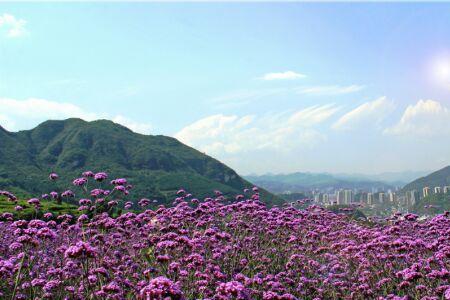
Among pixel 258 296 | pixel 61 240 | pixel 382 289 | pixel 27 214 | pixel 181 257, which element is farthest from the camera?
pixel 27 214

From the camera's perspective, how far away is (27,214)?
116ft

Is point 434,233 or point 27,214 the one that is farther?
point 27,214

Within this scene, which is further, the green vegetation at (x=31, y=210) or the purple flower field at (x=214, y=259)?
the green vegetation at (x=31, y=210)

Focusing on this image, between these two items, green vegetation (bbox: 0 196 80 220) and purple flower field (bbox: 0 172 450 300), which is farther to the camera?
green vegetation (bbox: 0 196 80 220)

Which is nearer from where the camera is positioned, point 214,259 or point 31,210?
point 214,259

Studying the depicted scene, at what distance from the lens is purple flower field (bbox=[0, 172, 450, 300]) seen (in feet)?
31.3

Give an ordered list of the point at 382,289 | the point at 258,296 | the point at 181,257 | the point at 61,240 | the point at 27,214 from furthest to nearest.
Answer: the point at 27,214 → the point at 61,240 → the point at 382,289 → the point at 181,257 → the point at 258,296

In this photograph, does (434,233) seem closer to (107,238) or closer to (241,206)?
(241,206)

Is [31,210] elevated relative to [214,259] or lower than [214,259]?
lower

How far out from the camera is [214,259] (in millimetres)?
12609

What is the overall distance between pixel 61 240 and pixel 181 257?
713cm

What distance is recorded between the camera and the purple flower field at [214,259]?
9.55 meters

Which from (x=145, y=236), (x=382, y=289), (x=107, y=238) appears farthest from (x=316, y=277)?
(x=107, y=238)

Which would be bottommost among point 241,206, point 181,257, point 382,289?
point 382,289
